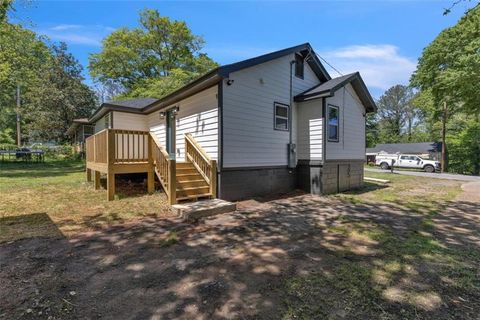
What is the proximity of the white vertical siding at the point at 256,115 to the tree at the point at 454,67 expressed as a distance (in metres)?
8.81

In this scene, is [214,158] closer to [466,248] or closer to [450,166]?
[466,248]

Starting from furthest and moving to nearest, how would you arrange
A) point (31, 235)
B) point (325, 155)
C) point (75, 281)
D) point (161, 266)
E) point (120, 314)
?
point (325, 155), point (31, 235), point (161, 266), point (75, 281), point (120, 314)

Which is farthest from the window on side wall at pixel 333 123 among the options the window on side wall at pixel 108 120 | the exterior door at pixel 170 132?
the window on side wall at pixel 108 120

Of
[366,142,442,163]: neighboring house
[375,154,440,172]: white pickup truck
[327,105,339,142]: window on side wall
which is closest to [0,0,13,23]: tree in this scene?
[327,105,339,142]: window on side wall

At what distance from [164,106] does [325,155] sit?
6.41 meters

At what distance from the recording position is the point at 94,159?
847cm

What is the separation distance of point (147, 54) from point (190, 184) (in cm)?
2568

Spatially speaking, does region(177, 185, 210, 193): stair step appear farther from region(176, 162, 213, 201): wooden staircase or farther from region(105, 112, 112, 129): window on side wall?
region(105, 112, 112, 129): window on side wall

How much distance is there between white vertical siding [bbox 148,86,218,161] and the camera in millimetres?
7480

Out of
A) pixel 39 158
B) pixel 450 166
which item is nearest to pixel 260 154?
pixel 39 158

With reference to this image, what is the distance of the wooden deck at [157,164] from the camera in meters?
6.66

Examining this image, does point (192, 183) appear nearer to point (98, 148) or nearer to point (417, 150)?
point (98, 148)

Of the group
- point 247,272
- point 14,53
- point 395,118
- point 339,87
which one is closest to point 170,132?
point 339,87

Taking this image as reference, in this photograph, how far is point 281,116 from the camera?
29.1 feet
